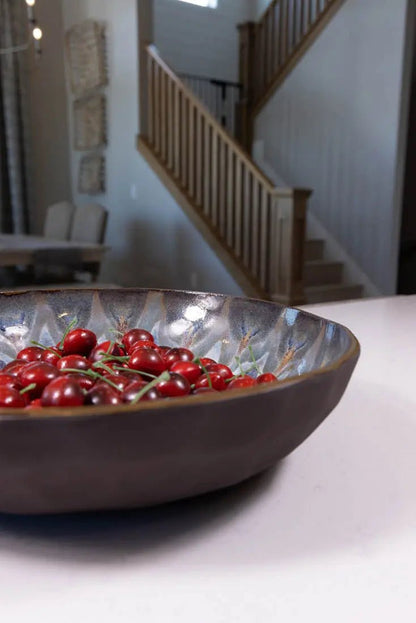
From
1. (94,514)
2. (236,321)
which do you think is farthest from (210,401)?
(236,321)

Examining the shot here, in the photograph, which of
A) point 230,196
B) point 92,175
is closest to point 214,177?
point 230,196

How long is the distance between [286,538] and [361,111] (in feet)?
16.8

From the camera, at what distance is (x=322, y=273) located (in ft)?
16.6

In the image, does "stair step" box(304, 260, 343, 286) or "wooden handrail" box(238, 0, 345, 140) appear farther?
"wooden handrail" box(238, 0, 345, 140)

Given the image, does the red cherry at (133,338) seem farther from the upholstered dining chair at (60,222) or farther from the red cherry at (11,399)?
the upholstered dining chair at (60,222)

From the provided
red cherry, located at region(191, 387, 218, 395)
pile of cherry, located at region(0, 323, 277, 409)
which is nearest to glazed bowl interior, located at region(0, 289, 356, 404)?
pile of cherry, located at region(0, 323, 277, 409)

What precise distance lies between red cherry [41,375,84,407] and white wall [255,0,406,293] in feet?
15.7

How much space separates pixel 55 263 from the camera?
3646 millimetres

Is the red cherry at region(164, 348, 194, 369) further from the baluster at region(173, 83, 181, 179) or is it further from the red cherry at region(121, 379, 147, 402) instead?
the baluster at region(173, 83, 181, 179)

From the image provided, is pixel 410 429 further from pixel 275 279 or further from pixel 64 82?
pixel 64 82

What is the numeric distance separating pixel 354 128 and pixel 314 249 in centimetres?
108

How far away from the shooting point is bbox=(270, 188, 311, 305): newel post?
3.94m

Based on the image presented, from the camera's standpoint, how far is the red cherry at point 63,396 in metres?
0.39

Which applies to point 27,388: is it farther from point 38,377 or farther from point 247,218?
point 247,218
